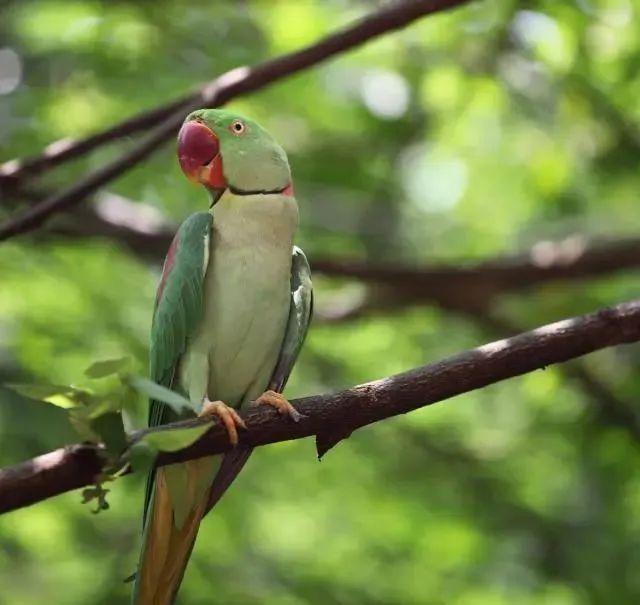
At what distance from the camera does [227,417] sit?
103 inches

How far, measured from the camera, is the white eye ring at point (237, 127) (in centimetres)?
289

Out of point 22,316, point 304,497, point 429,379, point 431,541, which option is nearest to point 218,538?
point 304,497

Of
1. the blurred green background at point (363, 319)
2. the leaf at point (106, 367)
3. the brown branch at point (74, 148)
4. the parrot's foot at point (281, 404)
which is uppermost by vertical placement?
the leaf at point (106, 367)

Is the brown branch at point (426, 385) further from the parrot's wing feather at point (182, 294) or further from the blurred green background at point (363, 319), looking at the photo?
the blurred green background at point (363, 319)

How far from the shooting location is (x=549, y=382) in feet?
21.4

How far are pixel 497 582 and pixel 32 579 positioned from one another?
104 inches

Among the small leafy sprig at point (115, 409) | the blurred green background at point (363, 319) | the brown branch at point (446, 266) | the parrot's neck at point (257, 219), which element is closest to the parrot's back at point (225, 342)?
the parrot's neck at point (257, 219)

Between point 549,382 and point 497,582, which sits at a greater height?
point 549,382

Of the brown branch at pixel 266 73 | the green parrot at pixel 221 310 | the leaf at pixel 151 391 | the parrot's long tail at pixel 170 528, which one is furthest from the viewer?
the brown branch at pixel 266 73

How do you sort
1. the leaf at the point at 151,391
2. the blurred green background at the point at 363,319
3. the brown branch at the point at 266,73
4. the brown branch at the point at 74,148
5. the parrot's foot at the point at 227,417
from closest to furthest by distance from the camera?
1. the leaf at the point at 151,391
2. the parrot's foot at the point at 227,417
3. the brown branch at the point at 266,73
4. the brown branch at the point at 74,148
5. the blurred green background at the point at 363,319

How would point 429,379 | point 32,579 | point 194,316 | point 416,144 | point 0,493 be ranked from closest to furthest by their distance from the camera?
point 0,493 → point 429,379 → point 194,316 → point 32,579 → point 416,144

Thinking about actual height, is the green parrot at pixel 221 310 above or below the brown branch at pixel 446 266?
above

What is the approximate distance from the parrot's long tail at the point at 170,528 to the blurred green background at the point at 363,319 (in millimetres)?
1940

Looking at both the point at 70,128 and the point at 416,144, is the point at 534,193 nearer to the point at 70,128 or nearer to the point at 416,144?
the point at 416,144
